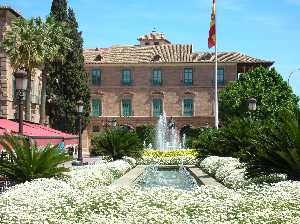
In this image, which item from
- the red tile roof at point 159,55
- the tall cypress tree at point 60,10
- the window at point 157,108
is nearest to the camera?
the tall cypress tree at point 60,10

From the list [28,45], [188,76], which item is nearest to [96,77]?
[188,76]

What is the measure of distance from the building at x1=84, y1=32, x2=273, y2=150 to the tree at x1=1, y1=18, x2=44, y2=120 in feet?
94.4

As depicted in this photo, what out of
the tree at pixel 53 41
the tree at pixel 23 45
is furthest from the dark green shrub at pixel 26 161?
the tree at pixel 53 41

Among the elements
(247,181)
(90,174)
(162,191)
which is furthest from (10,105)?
(162,191)

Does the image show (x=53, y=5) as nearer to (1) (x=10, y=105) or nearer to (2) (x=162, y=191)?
(1) (x=10, y=105)

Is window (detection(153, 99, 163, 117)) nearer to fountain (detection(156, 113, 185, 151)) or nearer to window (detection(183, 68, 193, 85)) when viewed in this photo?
fountain (detection(156, 113, 185, 151))

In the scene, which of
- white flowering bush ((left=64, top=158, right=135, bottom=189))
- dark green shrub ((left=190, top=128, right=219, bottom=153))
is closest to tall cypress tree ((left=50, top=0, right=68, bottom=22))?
dark green shrub ((left=190, top=128, right=219, bottom=153))

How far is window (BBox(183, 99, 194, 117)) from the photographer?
230 feet

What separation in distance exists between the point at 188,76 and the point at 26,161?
5582 cm

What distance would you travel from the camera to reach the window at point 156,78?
7025 cm

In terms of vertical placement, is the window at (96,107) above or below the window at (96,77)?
below

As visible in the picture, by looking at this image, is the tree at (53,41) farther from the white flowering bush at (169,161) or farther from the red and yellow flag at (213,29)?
the red and yellow flag at (213,29)

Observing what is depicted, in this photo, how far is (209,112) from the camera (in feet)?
228

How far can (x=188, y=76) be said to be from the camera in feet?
229
